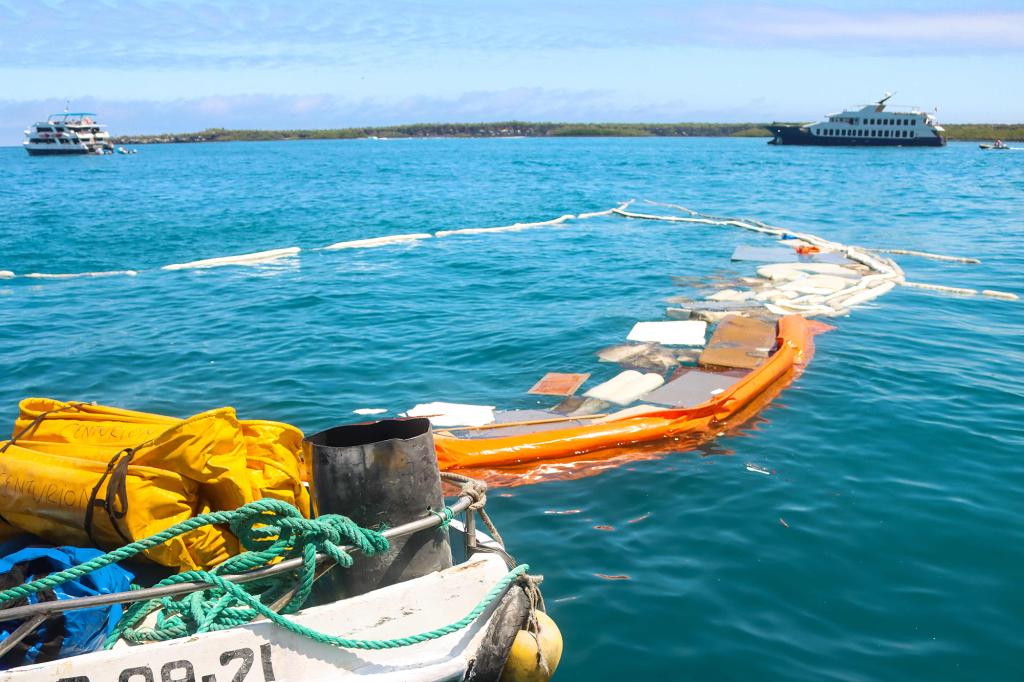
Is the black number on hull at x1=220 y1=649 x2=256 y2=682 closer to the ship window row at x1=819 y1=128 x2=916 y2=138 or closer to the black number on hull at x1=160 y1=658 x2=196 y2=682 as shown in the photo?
the black number on hull at x1=160 y1=658 x2=196 y2=682

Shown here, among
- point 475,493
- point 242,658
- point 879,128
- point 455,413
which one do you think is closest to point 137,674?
point 242,658

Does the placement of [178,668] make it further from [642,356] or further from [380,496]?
[642,356]

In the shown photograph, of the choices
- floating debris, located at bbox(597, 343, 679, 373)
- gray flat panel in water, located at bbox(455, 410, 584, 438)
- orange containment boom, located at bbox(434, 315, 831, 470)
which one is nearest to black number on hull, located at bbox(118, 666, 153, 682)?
orange containment boom, located at bbox(434, 315, 831, 470)

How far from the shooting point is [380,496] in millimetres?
3912

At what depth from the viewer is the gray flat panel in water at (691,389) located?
893cm

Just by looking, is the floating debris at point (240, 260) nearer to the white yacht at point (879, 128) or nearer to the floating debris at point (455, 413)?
the floating debris at point (455, 413)

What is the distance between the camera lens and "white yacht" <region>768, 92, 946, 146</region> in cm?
8969

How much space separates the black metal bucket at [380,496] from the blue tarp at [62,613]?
0.98 m

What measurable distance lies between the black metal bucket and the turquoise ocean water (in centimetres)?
140

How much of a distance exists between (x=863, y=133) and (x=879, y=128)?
5.73 ft

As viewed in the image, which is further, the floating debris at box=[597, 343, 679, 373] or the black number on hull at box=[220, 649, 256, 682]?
the floating debris at box=[597, 343, 679, 373]

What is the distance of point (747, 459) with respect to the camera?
298 inches

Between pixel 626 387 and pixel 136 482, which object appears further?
pixel 626 387

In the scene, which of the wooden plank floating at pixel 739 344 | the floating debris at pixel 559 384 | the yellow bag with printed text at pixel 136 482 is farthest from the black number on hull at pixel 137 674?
the wooden plank floating at pixel 739 344
